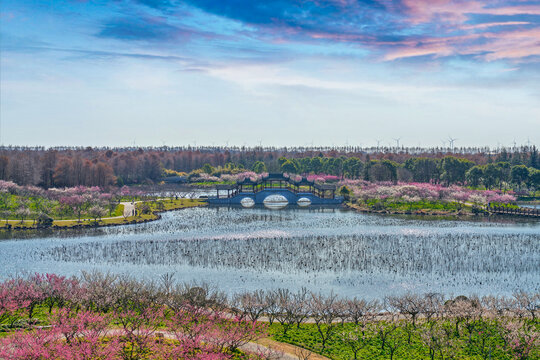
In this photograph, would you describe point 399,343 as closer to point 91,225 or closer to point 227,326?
point 227,326

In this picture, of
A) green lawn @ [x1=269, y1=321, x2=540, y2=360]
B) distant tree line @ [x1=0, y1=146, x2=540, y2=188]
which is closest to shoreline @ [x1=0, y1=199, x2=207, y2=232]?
distant tree line @ [x1=0, y1=146, x2=540, y2=188]

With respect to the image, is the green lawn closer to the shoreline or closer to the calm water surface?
the calm water surface

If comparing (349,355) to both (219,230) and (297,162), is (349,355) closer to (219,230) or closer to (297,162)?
(219,230)

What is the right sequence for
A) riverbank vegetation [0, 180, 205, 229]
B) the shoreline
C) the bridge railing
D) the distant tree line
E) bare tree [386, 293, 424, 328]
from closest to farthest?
bare tree [386, 293, 424, 328]
the shoreline
riverbank vegetation [0, 180, 205, 229]
the bridge railing
the distant tree line

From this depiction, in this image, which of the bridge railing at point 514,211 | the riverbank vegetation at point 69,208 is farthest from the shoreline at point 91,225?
the bridge railing at point 514,211

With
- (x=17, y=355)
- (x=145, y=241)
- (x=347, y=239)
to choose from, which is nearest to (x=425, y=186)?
(x=347, y=239)

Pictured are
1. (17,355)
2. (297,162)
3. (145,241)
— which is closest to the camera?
(17,355)

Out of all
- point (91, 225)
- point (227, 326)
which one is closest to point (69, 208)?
point (91, 225)
